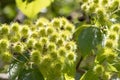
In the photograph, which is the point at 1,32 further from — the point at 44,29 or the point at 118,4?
the point at 118,4

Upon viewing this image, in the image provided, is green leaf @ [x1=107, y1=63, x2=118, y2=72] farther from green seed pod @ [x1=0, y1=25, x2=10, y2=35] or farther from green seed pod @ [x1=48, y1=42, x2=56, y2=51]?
green seed pod @ [x1=0, y1=25, x2=10, y2=35]

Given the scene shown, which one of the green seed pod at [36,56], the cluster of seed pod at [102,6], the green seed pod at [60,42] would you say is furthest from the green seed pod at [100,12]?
the green seed pod at [36,56]

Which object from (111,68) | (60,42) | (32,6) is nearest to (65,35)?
(60,42)

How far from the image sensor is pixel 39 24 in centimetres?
195

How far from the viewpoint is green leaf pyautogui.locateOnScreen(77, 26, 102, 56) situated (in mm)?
1972

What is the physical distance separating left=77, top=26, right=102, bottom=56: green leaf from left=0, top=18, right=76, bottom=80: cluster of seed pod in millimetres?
68

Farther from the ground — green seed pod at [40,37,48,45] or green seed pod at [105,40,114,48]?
green seed pod at [40,37,48,45]

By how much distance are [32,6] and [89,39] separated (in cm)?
41

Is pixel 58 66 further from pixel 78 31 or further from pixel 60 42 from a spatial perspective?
pixel 78 31

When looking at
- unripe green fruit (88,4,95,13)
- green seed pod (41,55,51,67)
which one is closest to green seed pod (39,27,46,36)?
green seed pod (41,55,51,67)

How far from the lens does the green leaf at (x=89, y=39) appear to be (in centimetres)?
197

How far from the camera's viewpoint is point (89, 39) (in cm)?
201

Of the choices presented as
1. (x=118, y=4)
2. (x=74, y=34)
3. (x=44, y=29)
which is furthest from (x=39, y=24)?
(x=118, y=4)

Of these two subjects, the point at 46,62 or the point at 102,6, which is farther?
the point at 102,6
